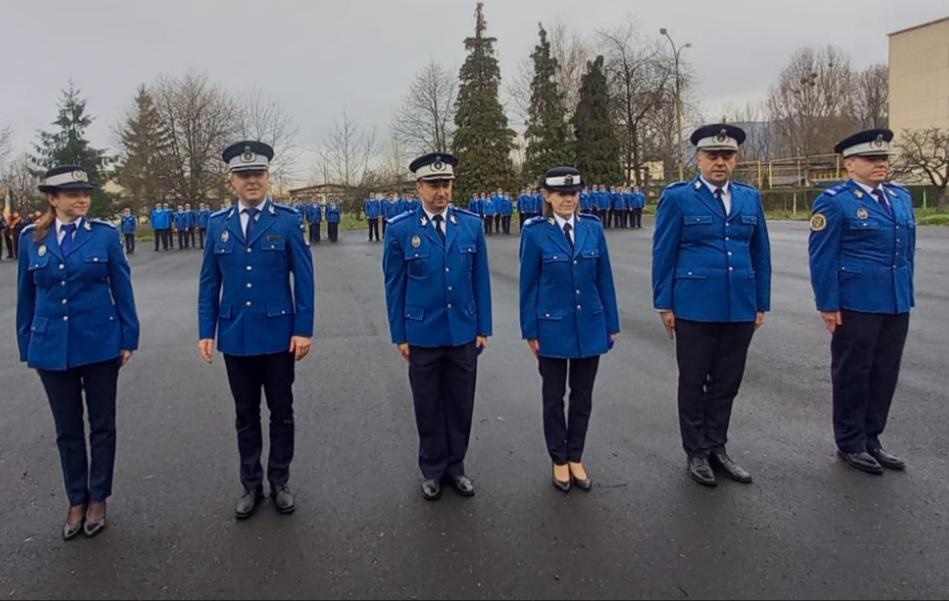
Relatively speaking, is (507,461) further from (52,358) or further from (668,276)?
(52,358)

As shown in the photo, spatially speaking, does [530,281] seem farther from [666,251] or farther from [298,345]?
[298,345]

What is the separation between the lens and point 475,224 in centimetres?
433

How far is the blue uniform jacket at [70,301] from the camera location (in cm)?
371

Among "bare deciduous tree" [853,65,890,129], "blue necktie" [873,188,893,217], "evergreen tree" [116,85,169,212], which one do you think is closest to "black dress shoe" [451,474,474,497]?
"blue necktie" [873,188,893,217]

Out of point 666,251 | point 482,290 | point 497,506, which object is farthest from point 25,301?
point 666,251

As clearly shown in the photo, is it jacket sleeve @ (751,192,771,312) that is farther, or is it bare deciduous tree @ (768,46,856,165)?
bare deciduous tree @ (768,46,856,165)

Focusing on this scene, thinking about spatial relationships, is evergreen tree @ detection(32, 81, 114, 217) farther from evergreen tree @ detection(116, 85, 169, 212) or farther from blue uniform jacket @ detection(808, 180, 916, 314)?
blue uniform jacket @ detection(808, 180, 916, 314)

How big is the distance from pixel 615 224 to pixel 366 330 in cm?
2762

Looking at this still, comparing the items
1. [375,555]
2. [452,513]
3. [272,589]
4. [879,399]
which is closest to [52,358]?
[272,589]

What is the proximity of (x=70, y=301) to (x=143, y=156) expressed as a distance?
49052 millimetres

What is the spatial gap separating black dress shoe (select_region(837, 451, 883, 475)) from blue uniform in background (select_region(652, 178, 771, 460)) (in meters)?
0.78

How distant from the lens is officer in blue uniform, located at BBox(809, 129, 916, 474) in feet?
14.1

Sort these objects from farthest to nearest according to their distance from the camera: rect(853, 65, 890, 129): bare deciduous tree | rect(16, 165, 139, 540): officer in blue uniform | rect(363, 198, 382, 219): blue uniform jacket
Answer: rect(853, 65, 890, 129): bare deciduous tree → rect(363, 198, 382, 219): blue uniform jacket → rect(16, 165, 139, 540): officer in blue uniform

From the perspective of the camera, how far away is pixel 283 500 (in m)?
3.91
